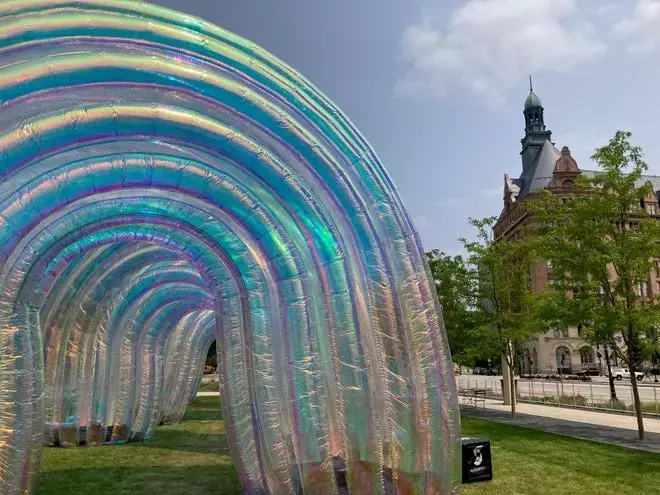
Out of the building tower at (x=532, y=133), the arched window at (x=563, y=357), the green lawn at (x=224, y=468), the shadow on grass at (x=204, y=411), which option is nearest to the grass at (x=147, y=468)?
the green lawn at (x=224, y=468)

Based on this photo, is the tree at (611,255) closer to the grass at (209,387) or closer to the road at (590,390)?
the road at (590,390)

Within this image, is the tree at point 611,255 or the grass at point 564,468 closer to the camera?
the grass at point 564,468

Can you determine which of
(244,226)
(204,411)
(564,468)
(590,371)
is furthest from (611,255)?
(590,371)

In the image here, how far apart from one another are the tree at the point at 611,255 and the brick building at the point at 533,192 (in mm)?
39183

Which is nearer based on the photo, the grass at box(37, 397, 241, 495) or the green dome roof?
the grass at box(37, 397, 241, 495)

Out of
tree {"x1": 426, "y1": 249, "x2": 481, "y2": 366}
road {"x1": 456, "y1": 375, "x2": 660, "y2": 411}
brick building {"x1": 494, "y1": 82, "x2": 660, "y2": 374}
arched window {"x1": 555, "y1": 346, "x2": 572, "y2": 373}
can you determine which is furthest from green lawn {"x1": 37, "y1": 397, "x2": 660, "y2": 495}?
arched window {"x1": 555, "y1": 346, "x2": 572, "y2": 373}

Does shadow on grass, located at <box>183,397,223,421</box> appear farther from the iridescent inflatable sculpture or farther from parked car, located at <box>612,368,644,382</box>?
parked car, located at <box>612,368,644,382</box>

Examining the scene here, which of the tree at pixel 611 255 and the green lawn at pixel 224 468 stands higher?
the tree at pixel 611 255

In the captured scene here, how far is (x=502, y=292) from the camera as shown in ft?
65.7

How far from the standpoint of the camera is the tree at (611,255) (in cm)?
1398

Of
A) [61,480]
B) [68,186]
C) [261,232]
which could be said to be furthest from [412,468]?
[61,480]

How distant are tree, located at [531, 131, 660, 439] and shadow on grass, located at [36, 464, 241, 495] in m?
9.21

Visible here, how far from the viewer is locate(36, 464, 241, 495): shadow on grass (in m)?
8.61

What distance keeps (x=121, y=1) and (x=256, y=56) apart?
159cm
